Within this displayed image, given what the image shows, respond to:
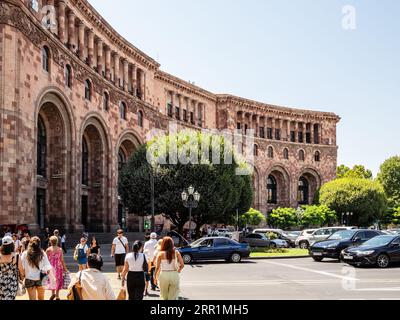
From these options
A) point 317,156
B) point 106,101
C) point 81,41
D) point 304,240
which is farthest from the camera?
point 317,156

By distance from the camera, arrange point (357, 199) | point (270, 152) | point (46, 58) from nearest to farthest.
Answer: point (46, 58) → point (357, 199) → point (270, 152)

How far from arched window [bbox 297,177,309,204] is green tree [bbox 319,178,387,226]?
834cm

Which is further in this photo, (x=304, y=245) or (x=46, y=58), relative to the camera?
(x=304, y=245)

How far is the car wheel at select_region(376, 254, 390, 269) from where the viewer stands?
1991cm

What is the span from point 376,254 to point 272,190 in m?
55.8

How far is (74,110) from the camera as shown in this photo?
1394 inches

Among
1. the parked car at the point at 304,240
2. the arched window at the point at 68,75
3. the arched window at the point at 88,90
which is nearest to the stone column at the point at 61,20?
the arched window at the point at 68,75

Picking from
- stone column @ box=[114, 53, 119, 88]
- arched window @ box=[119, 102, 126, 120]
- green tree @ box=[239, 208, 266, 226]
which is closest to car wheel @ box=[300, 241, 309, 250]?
arched window @ box=[119, 102, 126, 120]

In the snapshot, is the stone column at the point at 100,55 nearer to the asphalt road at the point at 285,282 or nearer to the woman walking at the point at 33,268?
the asphalt road at the point at 285,282

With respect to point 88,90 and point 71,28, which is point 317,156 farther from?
point 71,28

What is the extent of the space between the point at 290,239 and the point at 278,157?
37.4 metres

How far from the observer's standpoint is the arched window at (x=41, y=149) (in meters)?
33.5

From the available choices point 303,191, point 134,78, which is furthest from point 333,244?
point 303,191

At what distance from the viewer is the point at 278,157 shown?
246ft
